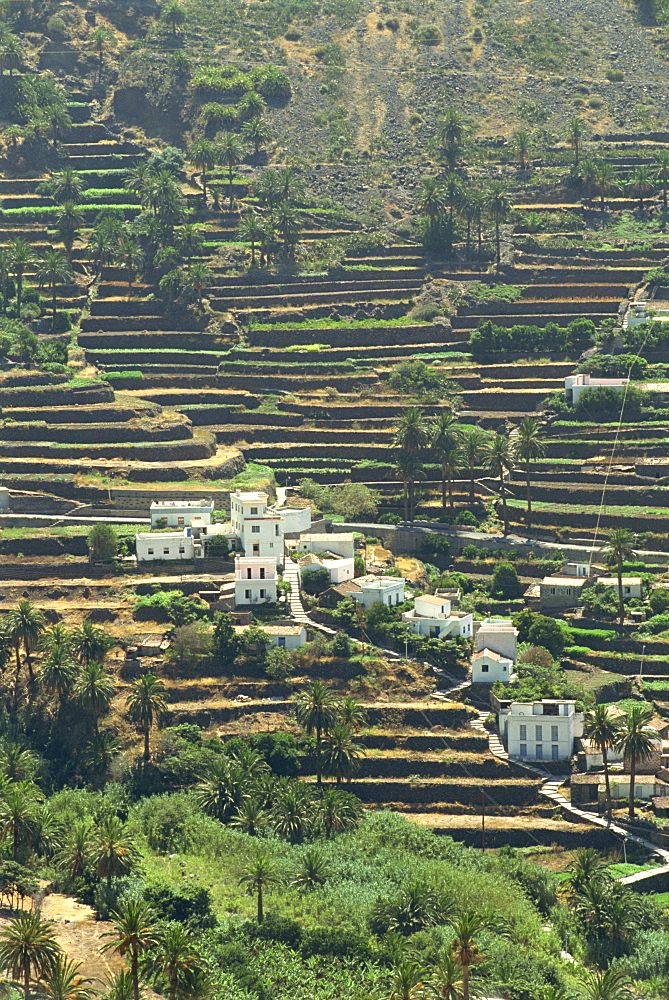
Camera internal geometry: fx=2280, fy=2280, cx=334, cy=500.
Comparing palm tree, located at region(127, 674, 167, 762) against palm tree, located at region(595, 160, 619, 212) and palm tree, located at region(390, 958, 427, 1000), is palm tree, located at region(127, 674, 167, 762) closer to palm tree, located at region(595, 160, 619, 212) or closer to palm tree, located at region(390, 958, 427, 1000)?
palm tree, located at region(390, 958, 427, 1000)

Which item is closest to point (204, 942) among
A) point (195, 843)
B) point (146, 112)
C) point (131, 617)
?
point (195, 843)

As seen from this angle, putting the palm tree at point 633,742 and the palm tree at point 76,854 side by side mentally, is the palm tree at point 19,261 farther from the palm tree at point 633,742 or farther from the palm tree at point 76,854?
the palm tree at point 633,742

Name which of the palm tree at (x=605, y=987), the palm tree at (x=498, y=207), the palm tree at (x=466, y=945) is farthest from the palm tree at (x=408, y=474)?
the palm tree at (x=466, y=945)

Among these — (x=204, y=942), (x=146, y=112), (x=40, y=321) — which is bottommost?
(x=204, y=942)

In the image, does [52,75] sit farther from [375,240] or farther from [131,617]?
[131,617]

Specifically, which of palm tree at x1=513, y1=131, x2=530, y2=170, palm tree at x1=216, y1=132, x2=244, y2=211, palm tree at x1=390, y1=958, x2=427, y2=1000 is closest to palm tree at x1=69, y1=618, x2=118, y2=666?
palm tree at x1=390, y1=958, x2=427, y2=1000

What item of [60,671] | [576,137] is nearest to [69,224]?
[576,137]

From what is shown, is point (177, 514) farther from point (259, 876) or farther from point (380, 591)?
point (259, 876)
